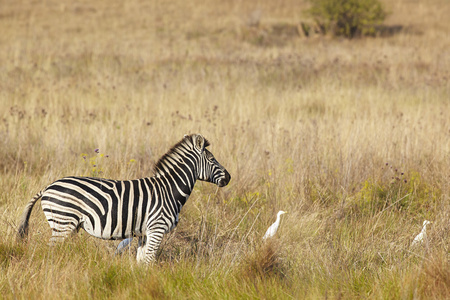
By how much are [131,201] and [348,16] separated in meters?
21.8

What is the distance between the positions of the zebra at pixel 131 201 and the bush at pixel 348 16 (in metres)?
20.2

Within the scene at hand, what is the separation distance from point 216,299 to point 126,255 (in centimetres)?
94

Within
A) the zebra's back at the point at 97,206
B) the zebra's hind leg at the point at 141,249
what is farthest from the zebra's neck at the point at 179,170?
the zebra's hind leg at the point at 141,249

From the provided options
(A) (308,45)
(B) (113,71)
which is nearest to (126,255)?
(B) (113,71)

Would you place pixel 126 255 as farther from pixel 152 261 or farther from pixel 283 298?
pixel 283 298

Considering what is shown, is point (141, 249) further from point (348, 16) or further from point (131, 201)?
point (348, 16)

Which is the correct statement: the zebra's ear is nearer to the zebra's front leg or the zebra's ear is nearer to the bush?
the zebra's front leg

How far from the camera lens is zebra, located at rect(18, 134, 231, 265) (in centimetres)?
311

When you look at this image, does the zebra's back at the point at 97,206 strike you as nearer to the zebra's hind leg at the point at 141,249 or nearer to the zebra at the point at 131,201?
the zebra at the point at 131,201

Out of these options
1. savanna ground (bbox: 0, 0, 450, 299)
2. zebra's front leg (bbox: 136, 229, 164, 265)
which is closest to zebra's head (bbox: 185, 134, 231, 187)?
savanna ground (bbox: 0, 0, 450, 299)

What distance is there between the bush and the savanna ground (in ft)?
12.4

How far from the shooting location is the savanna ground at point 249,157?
10.6 ft

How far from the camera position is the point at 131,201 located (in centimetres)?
326

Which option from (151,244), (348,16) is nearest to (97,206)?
(151,244)
